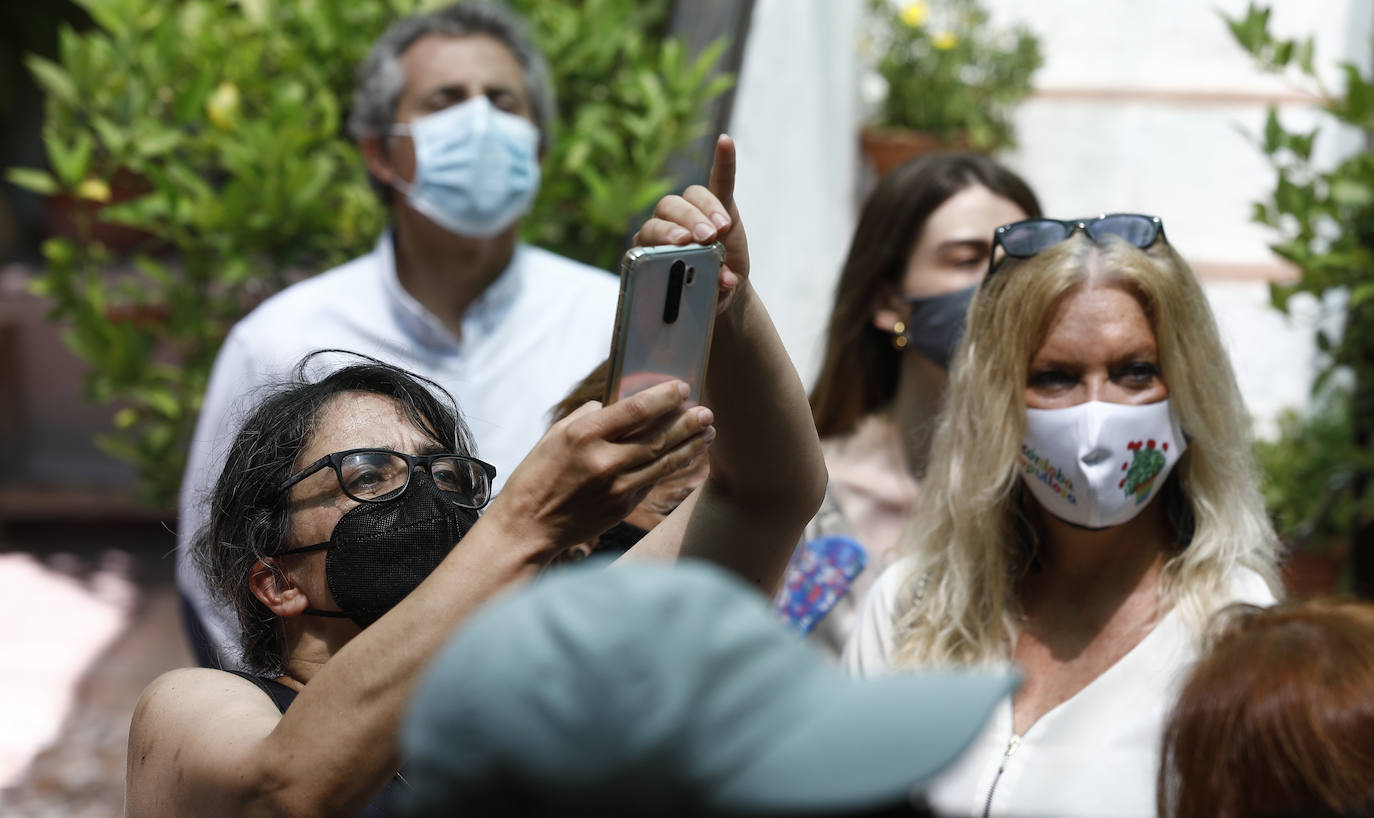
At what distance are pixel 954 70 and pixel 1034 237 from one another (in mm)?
3460

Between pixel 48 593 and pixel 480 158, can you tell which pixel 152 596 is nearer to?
pixel 48 593

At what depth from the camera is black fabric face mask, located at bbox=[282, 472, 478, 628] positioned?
5.02ft

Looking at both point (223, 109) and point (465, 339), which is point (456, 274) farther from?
point (223, 109)

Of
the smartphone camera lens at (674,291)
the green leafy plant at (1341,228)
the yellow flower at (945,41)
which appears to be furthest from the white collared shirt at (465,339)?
the yellow flower at (945,41)

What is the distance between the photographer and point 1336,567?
4.50 metres

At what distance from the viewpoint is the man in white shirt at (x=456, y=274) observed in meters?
2.93

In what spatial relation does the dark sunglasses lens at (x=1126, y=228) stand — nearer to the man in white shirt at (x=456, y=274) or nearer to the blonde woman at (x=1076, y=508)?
the blonde woman at (x=1076, y=508)

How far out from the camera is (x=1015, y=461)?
6.97 feet

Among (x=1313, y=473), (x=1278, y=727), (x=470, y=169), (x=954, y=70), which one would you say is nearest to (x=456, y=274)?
(x=470, y=169)

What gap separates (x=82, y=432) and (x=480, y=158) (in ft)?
10.9

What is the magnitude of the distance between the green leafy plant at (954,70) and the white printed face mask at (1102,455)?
343 cm

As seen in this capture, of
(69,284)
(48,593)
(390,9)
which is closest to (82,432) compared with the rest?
(48,593)

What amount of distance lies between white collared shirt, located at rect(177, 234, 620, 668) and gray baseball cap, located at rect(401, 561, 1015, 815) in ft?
6.45

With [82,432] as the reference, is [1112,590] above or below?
above
